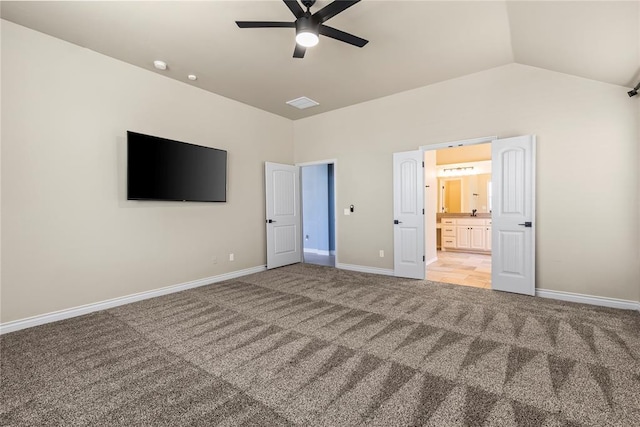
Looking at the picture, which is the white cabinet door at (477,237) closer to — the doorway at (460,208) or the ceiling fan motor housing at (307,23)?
the doorway at (460,208)

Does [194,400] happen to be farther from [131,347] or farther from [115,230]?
[115,230]

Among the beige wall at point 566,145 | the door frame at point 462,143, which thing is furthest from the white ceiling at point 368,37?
the door frame at point 462,143

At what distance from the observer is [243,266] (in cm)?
504

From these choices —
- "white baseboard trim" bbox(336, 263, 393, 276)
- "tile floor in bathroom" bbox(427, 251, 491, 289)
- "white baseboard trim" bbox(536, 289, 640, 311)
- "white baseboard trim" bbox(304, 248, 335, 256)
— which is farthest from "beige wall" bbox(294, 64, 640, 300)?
"white baseboard trim" bbox(304, 248, 335, 256)

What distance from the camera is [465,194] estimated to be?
26.2 feet

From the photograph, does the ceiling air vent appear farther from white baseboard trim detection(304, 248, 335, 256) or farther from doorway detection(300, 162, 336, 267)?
white baseboard trim detection(304, 248, 335, 256)

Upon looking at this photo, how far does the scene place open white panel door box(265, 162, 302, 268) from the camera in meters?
5.43

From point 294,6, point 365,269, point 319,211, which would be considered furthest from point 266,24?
point 319,211

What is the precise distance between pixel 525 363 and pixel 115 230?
4.38m

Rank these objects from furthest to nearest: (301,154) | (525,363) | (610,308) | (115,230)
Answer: (301,154), (115,230), (610,308), (525,363)

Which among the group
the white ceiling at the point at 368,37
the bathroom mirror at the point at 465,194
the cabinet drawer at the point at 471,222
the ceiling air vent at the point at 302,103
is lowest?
the cabinet drawer at the point at 471,222

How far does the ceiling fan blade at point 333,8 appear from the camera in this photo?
212 centimetres

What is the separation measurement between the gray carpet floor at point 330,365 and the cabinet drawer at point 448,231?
14.3ft

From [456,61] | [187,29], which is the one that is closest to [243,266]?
[187,29]
